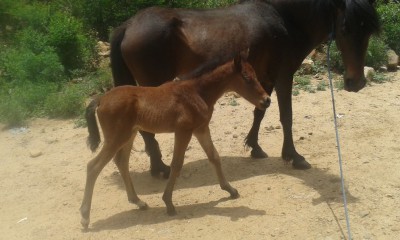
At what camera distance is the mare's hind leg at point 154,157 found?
5469mm

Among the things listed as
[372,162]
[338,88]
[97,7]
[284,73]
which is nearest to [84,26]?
[97,7]

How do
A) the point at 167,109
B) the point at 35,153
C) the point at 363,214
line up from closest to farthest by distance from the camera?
the point at 363,214
the point at 167,109
the point at 35,153

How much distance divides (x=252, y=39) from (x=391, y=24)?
564 cm

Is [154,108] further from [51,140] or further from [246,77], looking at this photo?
[51,140]

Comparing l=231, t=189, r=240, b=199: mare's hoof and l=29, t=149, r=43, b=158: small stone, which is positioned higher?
l=231, t=189, r=240, b=199: mare's hoof

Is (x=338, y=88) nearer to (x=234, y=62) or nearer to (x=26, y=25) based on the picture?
(x=234, y=62)

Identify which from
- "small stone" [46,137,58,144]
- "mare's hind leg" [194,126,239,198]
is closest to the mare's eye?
"mare's hind leg" [194,126,239,198]

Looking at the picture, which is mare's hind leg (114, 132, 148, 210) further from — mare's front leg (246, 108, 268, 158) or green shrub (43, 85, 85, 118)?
green shrub (43, 85, 85, 118)

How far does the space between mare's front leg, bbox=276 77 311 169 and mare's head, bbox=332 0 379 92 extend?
70cm

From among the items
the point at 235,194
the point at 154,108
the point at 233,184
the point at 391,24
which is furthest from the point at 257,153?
the point at 391,24

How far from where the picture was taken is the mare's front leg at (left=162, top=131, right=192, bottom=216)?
448cm

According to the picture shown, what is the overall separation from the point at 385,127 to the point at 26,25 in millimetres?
7548

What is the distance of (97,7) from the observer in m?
10.4

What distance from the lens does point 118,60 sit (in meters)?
5.29
